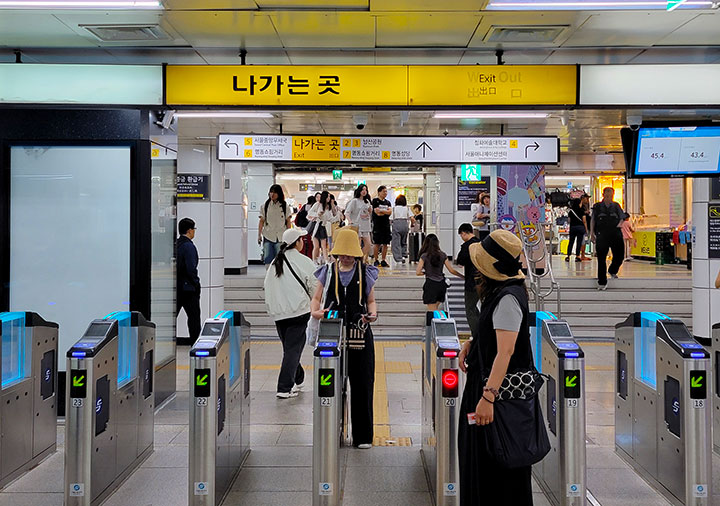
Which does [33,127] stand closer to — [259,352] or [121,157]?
[121,157]

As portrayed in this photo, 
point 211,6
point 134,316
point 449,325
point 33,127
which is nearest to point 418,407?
point 449,325

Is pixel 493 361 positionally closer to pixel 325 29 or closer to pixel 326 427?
pixel 326 427

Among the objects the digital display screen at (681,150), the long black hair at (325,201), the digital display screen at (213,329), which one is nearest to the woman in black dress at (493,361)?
the digital display screen at (213,329)

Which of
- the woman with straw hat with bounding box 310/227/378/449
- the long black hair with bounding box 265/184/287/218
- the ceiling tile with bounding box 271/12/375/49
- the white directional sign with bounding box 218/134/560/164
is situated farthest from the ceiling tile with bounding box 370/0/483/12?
the long black hair with bounding box 265/184/287/218

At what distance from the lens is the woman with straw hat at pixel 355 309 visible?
5.11m

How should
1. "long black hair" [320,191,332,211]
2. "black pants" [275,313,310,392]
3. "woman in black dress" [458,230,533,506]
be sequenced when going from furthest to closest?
"long black hair" [320,191,332,211] → "black pants" [275,313,310,392] → "woman in black dress" [458,230,533,506]

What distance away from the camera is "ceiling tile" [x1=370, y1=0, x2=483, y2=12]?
4945 mm

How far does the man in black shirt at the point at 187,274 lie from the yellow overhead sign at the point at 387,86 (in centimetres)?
234

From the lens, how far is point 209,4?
16.7 feet

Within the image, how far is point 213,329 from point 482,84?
291 centimetres

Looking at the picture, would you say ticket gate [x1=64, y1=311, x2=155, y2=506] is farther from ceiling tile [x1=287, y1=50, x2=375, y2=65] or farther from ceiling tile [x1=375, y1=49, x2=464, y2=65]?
ceiling tile [x1=375, y1=49, x2=464, y2=65]

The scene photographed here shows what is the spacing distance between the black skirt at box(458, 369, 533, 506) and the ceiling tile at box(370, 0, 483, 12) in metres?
2.89

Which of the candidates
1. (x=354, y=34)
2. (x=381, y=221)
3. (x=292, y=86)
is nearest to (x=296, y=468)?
(x=292, y=86)

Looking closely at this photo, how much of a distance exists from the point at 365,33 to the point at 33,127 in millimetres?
3039
